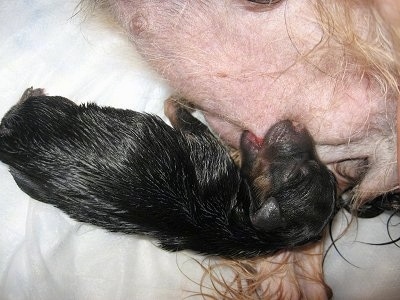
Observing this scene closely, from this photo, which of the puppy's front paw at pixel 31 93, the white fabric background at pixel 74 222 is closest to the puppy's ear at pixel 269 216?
the white fabric background at pixel 74 222

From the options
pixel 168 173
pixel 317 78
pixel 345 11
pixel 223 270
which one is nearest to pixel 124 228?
pixel 168 173

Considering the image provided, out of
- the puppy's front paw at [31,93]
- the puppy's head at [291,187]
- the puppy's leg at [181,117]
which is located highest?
the puppy's front paw at [31,93]

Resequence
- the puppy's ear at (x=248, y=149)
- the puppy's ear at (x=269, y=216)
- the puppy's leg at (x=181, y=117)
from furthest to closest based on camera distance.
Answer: the puppy's leg at (x=181, y=117) → the puppy's ear at (x=248, y=149) → the puppy's ear at (x=269, y=216)

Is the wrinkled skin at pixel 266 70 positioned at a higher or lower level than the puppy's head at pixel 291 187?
higher

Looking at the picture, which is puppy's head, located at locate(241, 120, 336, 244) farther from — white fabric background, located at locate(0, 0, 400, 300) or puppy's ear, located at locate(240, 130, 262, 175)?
white fabric background, located at locate(0, 0, 400, 300)

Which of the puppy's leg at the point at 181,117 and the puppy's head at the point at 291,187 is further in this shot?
the puppy's leg at the point at 181,117

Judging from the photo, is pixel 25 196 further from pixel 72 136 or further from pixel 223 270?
pixel 223 270

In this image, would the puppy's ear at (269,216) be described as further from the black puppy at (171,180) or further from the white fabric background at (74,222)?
the white fabric background at (74,222)
